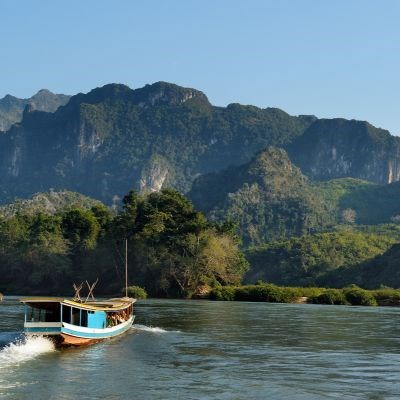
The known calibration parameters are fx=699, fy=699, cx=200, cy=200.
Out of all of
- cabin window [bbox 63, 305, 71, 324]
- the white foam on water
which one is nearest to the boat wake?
cabin window [bbox 63, 305, 71, 324]

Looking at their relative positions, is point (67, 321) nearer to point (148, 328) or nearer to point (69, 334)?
point (69, 334)

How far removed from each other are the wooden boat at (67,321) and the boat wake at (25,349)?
406mm

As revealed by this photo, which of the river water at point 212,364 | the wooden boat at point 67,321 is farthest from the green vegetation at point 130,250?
the wooden boat at point 67,321

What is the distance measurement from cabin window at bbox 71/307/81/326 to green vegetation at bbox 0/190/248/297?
64.1 m

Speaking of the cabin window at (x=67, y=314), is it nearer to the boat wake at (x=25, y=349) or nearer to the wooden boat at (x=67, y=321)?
the wooden boat at (x=67, y=321)

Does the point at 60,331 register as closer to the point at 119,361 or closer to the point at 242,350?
the point at 119,361

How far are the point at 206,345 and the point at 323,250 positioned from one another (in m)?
110

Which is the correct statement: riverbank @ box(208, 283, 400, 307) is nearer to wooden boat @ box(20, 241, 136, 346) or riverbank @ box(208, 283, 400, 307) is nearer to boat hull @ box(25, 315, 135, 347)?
wooden boat @ box(20, 241, 136, 346)

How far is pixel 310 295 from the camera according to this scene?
100m

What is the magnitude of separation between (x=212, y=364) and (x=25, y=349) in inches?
401

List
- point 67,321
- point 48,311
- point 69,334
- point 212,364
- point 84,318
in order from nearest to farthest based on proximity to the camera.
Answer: point 212,364 → point 69,334 → point 67,321 → point 48,311 → point 84,318

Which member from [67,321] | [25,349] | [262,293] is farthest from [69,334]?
[262,293]

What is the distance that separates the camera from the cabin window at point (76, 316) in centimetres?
3978

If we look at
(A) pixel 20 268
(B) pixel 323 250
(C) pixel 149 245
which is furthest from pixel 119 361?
(B) pixel 323 250
